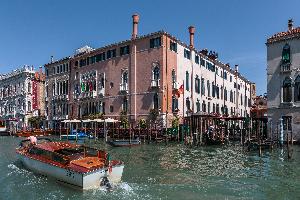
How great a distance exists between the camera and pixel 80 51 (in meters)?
53.1

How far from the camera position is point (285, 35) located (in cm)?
3328

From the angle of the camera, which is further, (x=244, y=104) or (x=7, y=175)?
(x=244, y=104)

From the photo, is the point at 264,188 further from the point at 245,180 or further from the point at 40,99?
the point at 40,99

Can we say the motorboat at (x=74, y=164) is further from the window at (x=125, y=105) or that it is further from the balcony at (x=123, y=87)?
the balcony at (x=123, y=87)

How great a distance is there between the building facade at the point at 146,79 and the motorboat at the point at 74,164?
21453 mm

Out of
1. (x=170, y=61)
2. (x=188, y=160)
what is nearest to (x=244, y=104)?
(x=170, y=61)

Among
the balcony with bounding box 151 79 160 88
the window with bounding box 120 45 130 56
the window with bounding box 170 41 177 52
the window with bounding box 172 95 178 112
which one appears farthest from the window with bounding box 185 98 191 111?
the window with bounding box 120 45 130 56

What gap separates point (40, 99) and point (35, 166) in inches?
1778

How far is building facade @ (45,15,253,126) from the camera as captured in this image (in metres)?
39.9

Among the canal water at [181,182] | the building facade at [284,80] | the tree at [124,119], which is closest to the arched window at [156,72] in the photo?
the tree at [124,119]

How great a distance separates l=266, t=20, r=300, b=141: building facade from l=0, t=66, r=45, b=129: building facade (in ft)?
130

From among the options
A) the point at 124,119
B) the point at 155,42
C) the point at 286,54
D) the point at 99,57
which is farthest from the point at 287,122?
the point at 99,57

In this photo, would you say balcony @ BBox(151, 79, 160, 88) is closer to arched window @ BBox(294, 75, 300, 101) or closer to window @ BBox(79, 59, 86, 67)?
window @ BBox(79, 59, 86, 67)

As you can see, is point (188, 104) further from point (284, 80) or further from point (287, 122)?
point (287, 122)
